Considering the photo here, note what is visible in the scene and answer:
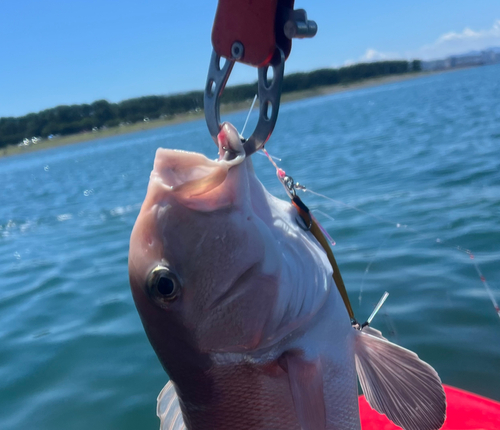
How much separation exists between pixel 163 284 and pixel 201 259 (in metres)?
0.14

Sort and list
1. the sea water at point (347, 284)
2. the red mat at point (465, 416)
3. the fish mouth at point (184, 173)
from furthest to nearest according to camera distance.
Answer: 1. the sea water at point (347, 284)
2. the red mat at point (465, 416)
3. the fish mouth at point (184, 173)

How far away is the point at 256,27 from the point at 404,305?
323cm

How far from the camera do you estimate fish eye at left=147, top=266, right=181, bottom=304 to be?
58.0 inches

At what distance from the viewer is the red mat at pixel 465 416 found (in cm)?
227

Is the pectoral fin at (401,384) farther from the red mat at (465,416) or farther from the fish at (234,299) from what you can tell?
the red mat at (465,416)

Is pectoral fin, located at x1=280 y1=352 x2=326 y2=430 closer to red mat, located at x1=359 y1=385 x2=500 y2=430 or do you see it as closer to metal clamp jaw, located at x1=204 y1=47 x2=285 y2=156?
metal clamp jaw, located at x1=204 y1=47 x2=285 y2=156

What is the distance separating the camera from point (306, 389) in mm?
1511

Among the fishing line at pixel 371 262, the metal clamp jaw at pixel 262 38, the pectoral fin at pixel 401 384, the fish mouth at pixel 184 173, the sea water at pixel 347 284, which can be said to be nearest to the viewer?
the metal clamp jaw at pixel 262 38

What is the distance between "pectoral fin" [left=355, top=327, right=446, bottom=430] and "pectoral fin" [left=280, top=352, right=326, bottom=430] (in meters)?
0.30

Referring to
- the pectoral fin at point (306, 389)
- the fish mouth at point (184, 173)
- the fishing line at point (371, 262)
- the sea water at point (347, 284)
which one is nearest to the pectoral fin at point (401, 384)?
the pectoral fin at point (306, 389)

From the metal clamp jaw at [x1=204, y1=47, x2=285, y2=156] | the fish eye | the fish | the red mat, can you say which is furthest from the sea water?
the metal clamp jaw at [x1=204, y1=47, x2=285, y2=156]

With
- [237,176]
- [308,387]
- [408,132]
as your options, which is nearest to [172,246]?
[237,176]

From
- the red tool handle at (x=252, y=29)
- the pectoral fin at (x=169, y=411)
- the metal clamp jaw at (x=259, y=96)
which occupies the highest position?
the red tool handle at (x=252, y=29)

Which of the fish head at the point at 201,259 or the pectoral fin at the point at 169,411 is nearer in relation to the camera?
the fish head at the point at 201,259
